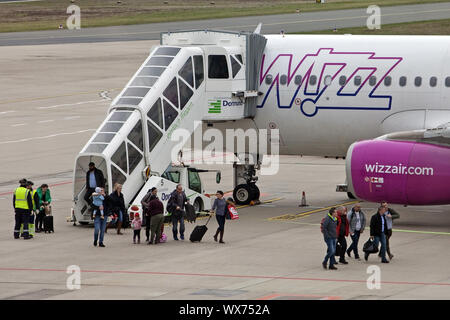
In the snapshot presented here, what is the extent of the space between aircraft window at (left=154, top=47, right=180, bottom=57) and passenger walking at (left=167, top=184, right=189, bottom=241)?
638 centimetres

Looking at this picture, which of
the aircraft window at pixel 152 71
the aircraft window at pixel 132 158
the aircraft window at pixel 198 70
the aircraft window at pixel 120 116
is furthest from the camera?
the aircraft window at pixel 198 70

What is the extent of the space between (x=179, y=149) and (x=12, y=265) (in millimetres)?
9827

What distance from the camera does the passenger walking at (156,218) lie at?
108ft

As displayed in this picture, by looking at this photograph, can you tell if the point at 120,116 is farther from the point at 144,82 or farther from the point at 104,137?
the point at 144,82

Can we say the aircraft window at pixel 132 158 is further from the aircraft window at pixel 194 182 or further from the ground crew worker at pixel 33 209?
the ground crew worker at pixel 33 209

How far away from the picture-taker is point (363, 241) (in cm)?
3331

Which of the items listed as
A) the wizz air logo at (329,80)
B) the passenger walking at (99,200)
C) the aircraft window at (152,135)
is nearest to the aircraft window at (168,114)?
the aircraft window at (152,135)

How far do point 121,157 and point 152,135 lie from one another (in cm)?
156

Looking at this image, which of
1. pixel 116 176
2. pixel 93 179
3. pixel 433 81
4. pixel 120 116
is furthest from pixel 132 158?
pixel 433 81

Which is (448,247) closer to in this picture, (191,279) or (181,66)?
(191,279)

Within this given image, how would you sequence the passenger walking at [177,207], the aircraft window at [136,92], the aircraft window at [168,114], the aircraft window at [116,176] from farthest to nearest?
1. the aircraft window at [168,114]
2. the aircraft window at [136,92]
3. the aircraft window at [116,176]
4. the passenger walking at [177,207]

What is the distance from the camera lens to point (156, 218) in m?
33.0

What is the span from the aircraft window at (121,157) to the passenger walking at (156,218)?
3.16 metres

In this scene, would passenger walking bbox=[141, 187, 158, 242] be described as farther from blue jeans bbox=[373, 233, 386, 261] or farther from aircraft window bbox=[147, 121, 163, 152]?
blue jeans bbox=[373, 233, 386, 261]
